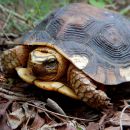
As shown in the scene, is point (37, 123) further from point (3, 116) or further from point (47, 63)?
point (47, 63)

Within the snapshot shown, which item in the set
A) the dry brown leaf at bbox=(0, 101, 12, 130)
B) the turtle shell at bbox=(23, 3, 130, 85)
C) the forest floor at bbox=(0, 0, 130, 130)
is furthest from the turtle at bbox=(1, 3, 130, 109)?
the dry brown leaf at bbox=(0, 101, 12, 130)

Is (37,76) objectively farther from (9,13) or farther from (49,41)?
(9,13)

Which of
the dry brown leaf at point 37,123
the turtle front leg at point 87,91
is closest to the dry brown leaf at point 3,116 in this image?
the dry brown leaf at point 37,123

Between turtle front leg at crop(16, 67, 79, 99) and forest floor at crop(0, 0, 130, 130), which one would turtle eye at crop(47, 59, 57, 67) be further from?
forest floor at crop(0, 0, 130, 130)

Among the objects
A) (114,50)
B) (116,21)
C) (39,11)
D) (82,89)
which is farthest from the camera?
(39,11)

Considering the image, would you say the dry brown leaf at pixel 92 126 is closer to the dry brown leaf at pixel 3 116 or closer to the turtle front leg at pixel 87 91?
the turtle front leg at pixel 87 91

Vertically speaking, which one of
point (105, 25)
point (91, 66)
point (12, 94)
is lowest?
point (12, 94)

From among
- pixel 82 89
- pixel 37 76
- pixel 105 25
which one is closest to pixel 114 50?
pixel 105 25
